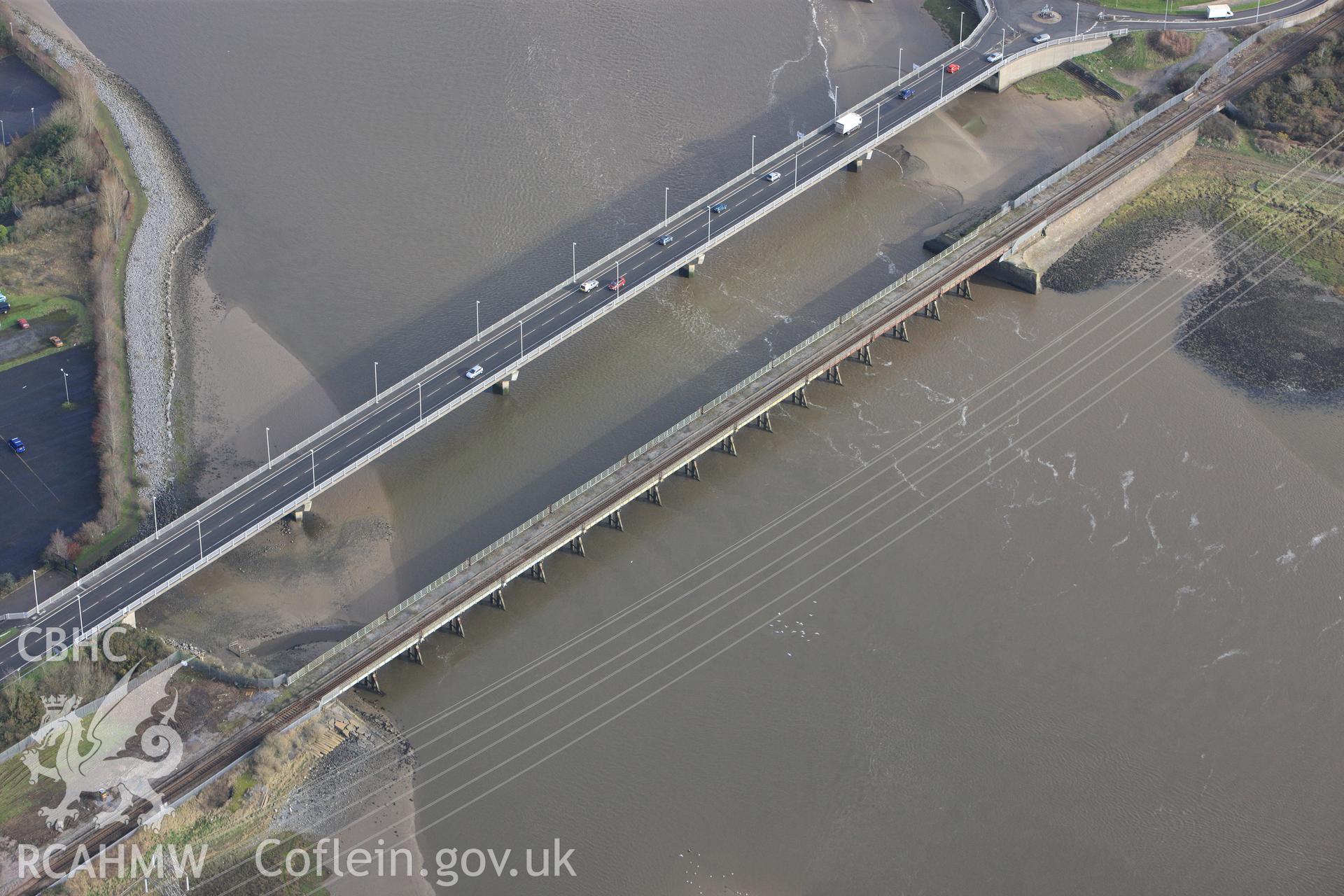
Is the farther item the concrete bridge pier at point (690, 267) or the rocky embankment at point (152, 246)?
the concrete bridge pier at point (690, 267)

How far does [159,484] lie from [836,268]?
1884 inches

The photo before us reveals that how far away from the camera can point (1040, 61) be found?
468 ft

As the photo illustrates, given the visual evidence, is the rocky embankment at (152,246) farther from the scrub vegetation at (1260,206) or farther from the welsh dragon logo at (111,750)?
the scrub vegetation at (1260,206)

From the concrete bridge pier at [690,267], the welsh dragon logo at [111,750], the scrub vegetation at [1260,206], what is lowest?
the welsh dragon logo at [111,750]

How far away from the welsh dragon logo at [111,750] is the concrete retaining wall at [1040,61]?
3273 inches

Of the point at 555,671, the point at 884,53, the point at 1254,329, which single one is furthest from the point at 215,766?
the point at 884,53

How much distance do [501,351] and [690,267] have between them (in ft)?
54.1

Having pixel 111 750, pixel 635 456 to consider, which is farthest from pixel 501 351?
pixel 111 750

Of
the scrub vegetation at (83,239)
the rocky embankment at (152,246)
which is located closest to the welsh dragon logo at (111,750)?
the scrub vegetation at (83,239)

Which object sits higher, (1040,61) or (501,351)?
(1040,61)

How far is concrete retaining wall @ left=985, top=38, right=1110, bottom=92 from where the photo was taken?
14038 centimetres

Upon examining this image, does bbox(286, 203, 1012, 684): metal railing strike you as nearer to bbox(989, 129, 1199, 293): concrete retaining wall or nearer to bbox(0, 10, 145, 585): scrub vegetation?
bbox(989, 129, 1199, 293): concrete retaining wall

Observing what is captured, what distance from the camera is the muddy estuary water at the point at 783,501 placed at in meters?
86.6

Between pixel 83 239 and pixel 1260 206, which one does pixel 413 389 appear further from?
pixel 1260 206
